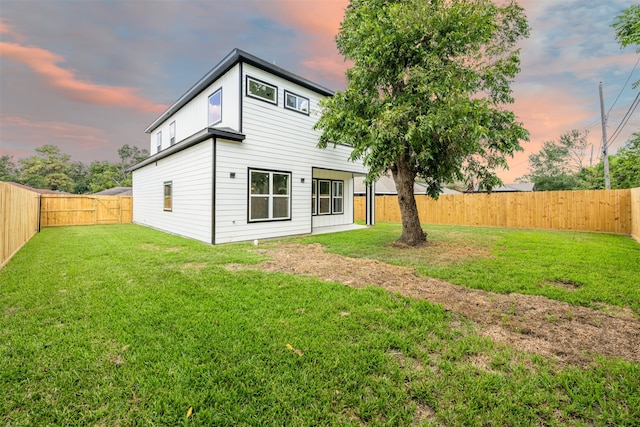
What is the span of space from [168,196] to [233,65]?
602 cm

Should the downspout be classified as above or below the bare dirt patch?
above

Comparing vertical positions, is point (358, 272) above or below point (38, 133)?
below

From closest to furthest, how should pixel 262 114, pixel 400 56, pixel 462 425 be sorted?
pixel 462 425
pixel 400 56
pixel 262 114

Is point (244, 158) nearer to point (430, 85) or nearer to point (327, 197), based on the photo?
point (327, 197)

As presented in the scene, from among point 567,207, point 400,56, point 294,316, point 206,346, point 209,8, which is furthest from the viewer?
point 567,207

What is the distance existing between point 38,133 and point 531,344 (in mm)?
34926

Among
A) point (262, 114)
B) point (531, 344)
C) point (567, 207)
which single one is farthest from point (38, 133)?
point (567, 207)

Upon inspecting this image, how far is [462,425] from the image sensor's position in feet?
5.23

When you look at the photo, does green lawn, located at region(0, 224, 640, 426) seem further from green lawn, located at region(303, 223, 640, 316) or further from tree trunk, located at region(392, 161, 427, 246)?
tree trunk, located at region(392, 161, 427, 246)

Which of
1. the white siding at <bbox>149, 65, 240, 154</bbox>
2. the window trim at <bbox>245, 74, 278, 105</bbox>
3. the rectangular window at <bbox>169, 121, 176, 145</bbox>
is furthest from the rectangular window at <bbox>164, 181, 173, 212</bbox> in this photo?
the window trim at <bbox>245, 74, 278, 105</bbox>

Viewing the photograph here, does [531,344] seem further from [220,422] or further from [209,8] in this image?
[209,8]

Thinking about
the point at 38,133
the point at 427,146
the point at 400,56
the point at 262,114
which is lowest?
the point at 427,146

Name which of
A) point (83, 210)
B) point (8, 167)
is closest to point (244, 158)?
point (83, 210)

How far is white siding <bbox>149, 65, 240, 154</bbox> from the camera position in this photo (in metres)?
8.19
